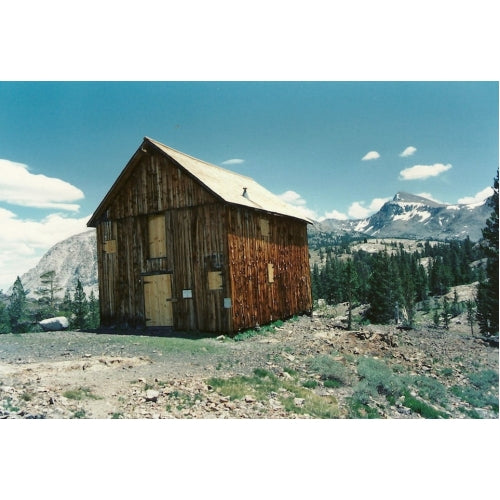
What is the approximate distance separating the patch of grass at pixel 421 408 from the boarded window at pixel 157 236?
12346 mm

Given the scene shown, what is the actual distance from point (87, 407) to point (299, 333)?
37.9 feet

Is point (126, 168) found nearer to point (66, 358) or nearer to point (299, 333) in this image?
point (66, 358)

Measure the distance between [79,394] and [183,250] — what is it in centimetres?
950

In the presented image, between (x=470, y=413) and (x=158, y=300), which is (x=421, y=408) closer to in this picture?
(x=470, y=413)

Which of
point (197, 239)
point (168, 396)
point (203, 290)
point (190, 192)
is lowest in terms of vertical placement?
point (168, 396)

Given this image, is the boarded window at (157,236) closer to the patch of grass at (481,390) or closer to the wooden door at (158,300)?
the wooden door at (158,300)

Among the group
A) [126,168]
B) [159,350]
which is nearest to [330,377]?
[159,350]

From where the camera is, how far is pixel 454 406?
10422 millimetres

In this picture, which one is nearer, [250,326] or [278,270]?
[250,326]

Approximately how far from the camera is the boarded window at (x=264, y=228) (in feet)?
64.7

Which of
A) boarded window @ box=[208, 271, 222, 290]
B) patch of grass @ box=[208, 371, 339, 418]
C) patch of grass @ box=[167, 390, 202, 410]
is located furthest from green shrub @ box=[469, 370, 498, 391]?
boarded window @ box=[208, 271, 222, 290]

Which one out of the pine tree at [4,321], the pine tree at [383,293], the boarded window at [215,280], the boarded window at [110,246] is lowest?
the pine tree at [4,321]

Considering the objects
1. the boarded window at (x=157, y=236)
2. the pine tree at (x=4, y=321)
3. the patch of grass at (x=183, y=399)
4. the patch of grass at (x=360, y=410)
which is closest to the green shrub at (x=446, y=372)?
the patch of grass at (x=360, y=410)

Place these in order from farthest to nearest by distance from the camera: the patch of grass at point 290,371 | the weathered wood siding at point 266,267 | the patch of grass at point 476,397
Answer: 1. the weathered wood siding at point 266,267
2. the patch of grass at point 290,371
3. the patch of grass at point 476,397
